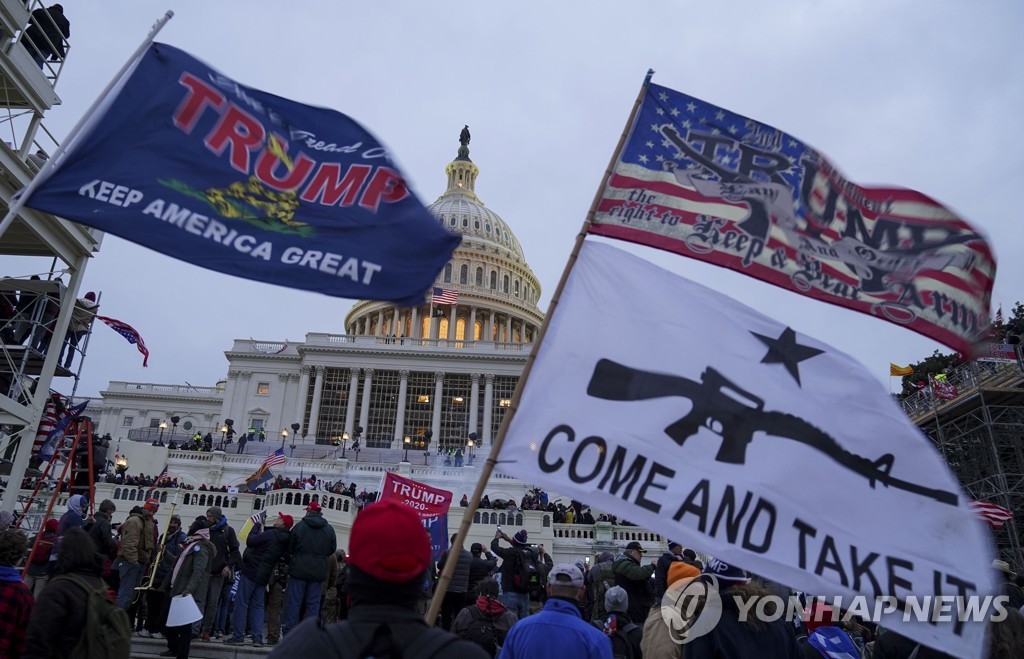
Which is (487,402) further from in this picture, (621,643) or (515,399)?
(515,399)

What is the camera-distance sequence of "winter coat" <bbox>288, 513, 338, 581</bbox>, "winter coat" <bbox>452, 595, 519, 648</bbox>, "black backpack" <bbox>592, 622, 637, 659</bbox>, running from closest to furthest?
"black backpack" <bbox>592, 622, 637, 659</bbox>
"winter coat" <bbox>452, 595, 519, 648</bbox>
"winter coat" <bbox>288, 513, 338, 581</bbox>

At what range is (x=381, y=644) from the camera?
91.4 inches

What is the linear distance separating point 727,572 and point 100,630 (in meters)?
3.76

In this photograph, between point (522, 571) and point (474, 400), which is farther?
point (474, 400)

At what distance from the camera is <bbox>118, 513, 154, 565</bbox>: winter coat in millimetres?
10227

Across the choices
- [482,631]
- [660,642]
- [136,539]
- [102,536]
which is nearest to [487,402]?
[136,539]

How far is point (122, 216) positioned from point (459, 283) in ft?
303

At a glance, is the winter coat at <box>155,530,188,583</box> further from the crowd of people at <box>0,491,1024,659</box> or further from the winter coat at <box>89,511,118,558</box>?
the winter coat at <box>89,511,118,558</box>

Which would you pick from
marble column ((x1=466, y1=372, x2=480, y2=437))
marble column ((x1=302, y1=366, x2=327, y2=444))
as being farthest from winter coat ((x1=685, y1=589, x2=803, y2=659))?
marble column ((x1=302, y1=366, x2=327, y2=444))

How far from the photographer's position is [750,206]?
514 cm

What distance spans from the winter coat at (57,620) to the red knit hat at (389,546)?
2.78 metres

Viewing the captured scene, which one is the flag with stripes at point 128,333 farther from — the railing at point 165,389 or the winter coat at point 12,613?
the railing at point 165,389

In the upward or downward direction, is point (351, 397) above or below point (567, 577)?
above

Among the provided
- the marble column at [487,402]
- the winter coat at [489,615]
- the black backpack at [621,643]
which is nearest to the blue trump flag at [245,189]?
the black backpack at [621,643]
